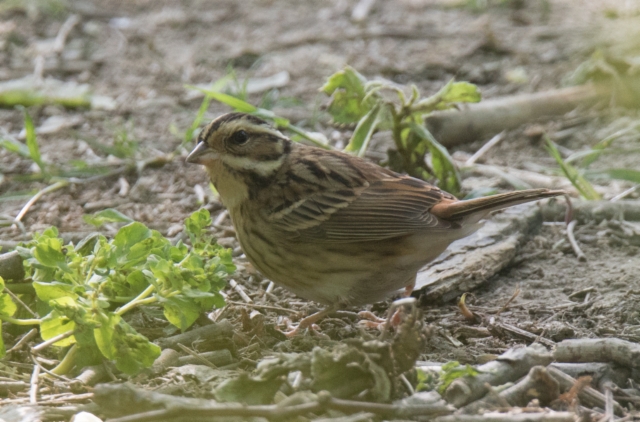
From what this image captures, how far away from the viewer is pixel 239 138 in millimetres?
4320

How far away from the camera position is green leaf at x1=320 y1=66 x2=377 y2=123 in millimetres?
4938

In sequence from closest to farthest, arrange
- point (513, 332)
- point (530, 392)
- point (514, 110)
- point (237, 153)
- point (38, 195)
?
point (530, 392) < point (513, 332) < point (237, 153) < point (38, 195) < point (514, 110)

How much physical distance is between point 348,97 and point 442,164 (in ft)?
2.30

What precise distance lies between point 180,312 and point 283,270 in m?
0.86

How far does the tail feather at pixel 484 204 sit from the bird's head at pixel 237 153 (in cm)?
90

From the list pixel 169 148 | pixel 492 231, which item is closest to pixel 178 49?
pixel 169 148

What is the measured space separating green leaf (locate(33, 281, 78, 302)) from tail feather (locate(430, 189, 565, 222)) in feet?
5.89

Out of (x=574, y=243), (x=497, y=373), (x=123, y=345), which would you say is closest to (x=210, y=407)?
(x=123, y=345)

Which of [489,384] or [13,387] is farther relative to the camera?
[13,387]

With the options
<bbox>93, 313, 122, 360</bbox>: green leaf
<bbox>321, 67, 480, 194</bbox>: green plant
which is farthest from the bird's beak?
<bbox>93, 313, 122, 360</bbox>: green leaf

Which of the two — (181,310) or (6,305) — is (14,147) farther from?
(181,310)

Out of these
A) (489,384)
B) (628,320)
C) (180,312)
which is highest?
(180,312)

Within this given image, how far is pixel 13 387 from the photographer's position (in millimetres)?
3215

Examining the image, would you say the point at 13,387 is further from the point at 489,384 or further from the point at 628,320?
the point at 628,320
